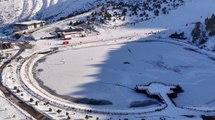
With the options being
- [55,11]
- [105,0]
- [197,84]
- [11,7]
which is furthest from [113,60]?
[11,7]

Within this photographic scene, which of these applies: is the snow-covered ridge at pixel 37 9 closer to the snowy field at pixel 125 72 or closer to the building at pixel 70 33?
the building at pixel 70 33

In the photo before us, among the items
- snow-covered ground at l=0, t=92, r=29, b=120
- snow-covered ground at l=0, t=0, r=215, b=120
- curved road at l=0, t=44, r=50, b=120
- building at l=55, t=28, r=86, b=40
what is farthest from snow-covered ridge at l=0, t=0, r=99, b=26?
snow-covered ground at l=0, t=92, r=29, b=120

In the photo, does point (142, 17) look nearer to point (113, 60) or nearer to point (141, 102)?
point (113, 60)

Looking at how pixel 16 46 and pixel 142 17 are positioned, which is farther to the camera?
pixel 142 17

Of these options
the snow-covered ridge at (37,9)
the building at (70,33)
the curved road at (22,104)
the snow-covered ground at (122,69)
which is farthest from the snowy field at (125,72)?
the snow-covered ridge at (37,9)

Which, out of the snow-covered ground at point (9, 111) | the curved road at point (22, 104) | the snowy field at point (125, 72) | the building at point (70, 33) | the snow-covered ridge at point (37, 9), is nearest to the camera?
the snow-covered ground at point (9, 111)

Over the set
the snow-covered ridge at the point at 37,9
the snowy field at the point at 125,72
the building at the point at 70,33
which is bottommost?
the snowy field at the point at 125,72
